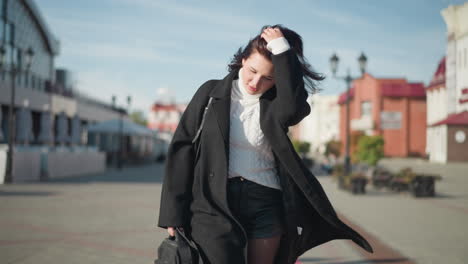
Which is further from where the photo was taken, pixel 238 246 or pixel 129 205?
pixel 129 205

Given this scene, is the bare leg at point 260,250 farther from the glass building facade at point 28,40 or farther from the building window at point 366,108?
the building window at point 366,108

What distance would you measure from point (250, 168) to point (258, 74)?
1.58 ft

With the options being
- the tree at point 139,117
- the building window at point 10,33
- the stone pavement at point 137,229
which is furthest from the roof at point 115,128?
the tree at point 139,117

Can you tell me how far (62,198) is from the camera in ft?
39.3

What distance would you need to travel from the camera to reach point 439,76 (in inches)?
1633

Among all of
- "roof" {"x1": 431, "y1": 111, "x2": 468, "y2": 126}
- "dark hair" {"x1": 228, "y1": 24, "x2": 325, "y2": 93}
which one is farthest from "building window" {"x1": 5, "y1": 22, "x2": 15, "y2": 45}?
"dark hair" {"x1": 228, "y1": 24, "x2": 325, "y2": 93}

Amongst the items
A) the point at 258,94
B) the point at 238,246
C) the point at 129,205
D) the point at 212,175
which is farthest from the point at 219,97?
the point at 129,205

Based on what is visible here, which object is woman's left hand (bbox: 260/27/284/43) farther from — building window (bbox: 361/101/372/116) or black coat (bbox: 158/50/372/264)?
building window (bbox: 361/101/372/116)

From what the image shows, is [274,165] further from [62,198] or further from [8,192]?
[8,192]

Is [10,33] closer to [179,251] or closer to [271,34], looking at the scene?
[271,34]

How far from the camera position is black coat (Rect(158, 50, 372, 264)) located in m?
2.44

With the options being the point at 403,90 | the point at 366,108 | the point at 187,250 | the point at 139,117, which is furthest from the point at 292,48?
the point at 139,117

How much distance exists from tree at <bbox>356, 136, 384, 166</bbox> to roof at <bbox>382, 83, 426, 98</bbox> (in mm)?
32446

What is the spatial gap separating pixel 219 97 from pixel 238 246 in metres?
0.75
